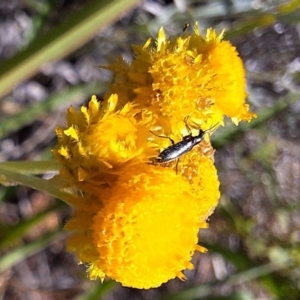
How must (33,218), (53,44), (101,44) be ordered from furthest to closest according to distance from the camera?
(101,44)
(33,218)
(53,44)

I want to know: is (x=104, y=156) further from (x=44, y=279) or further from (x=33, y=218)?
(x=44, y=279)

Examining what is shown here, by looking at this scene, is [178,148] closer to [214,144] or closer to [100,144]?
[100,144]

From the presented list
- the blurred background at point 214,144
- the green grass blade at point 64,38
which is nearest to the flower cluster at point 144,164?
the green grass blade at point 64,38

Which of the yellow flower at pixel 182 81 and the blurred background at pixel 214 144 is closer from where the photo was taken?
the yellow flower at pixel 182 81

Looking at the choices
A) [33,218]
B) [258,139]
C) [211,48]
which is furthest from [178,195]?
[258,139]

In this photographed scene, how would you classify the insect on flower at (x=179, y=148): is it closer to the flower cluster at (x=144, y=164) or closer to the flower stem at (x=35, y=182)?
the flower cluster at (x=144, y=164)
